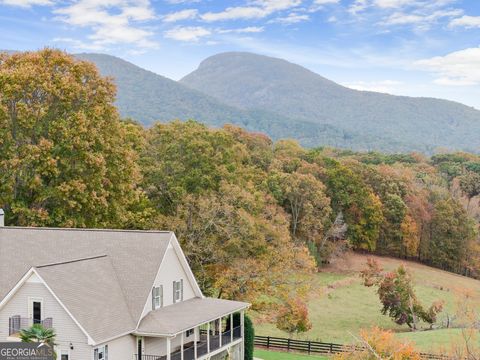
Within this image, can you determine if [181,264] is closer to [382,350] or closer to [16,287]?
[16,287]

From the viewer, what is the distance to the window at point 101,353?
89.8ft

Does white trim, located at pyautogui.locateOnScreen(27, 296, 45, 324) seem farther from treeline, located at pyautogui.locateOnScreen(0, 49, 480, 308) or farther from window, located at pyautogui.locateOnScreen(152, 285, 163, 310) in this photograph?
treeline, located at pyautogui.locateOnScreen(0, 49, 480, 308)

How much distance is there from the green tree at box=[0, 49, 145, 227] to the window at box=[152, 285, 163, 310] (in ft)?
34.1

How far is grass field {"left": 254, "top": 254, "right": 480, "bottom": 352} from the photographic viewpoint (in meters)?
48.2

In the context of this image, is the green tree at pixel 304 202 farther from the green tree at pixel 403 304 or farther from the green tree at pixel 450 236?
the green tree at pixel 403 304

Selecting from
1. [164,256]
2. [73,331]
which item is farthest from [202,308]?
[73,331]

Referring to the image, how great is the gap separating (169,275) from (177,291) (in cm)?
140

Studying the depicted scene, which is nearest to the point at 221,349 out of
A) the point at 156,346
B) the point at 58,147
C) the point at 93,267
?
the point at 156,346

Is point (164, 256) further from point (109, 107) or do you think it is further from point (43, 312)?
point (109, 107)

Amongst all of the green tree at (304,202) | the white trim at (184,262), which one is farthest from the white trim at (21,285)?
the green tree at (304,202)

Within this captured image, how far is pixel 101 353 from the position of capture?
91.0 feet

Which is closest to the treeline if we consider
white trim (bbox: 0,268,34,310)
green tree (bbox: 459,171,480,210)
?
white trim (bbox: 0,268,34,310)

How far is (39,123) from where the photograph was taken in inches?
1603

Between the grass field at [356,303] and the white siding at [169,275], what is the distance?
10336 mm
